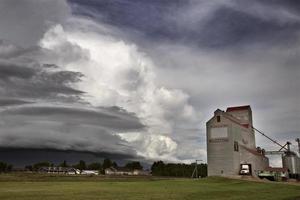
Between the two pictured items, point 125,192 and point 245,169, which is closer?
point 125,192

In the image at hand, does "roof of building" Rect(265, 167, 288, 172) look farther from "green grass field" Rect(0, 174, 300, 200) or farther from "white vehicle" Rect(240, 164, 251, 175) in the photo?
"green grass field" Rect(0, 174, 300, 200)

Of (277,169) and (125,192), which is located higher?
(277,169)

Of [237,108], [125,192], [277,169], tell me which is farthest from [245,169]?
[125,192]

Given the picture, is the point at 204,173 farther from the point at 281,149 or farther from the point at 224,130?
the point at 224,130

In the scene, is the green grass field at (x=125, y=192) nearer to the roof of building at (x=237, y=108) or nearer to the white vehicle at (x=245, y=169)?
the white vehicle at (x=245, y=169)

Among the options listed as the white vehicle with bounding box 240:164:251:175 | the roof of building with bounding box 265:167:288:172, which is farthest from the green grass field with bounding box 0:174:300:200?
the roof of building with bounding box 265:167:288:172

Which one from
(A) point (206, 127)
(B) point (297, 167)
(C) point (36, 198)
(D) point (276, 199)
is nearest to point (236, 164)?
(A) point (206, 127)

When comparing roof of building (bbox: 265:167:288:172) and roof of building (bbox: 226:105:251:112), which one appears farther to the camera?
roof of building (bbox: 226:105:251:112)

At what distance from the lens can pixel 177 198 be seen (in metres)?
37.9

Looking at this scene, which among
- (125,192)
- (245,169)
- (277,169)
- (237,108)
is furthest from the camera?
(237,108)

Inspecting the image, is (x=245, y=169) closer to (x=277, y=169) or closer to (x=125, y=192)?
(x=277, y=169)

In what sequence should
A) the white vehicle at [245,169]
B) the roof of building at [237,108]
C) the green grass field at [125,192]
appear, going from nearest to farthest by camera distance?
the green grass field at [125,192] → the white vehicle at [245,169] → the roof of building at [237,108]

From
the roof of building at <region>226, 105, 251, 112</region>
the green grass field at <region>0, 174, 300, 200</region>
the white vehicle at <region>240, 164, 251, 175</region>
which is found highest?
the roof of building at <region>226, 105, 251, 112</region>

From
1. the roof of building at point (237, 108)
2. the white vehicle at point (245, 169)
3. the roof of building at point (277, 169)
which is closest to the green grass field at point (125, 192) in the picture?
the white vehicle at point (245, 169)
